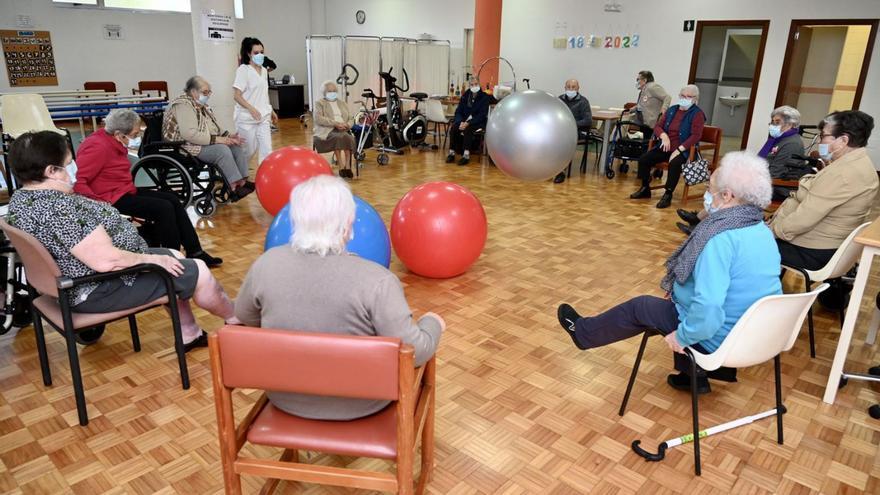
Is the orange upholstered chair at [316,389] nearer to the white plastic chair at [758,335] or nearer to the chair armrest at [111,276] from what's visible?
the chair armrest at [111,276]

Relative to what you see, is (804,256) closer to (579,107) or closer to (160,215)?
(160,215)

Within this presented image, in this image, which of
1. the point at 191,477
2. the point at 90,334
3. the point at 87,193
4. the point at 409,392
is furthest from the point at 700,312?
the point at 87,193

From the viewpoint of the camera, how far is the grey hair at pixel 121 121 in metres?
3.18

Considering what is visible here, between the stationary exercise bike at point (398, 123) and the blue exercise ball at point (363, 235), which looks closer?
the blue exercise ball at point (363, 235)

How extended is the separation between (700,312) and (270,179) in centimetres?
353

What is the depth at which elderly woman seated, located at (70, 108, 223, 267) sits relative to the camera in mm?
3186

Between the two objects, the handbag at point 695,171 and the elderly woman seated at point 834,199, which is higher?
the elderly woman seated at point 834,199

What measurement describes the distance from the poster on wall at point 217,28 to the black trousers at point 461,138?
3184 millimetres

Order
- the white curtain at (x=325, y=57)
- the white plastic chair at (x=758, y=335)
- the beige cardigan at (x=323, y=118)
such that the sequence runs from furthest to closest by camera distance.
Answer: the white curtain at (x=325, y=57), the beige cardigan at (x=323, y=118), the white plastic chair at (x=758, y=335)

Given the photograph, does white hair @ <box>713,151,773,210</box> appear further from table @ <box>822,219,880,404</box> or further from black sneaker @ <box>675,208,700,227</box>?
black sneaker @ <box>675,208,700,227</box>

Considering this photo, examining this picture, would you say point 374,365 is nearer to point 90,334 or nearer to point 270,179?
point 90,334

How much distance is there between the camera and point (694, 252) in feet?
6.88

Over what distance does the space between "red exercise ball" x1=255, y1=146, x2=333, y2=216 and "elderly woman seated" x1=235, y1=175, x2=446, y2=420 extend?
122 inches

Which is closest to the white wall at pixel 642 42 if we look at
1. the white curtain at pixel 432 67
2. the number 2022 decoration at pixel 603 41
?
the number 2022 decoration at pixel 603 41
